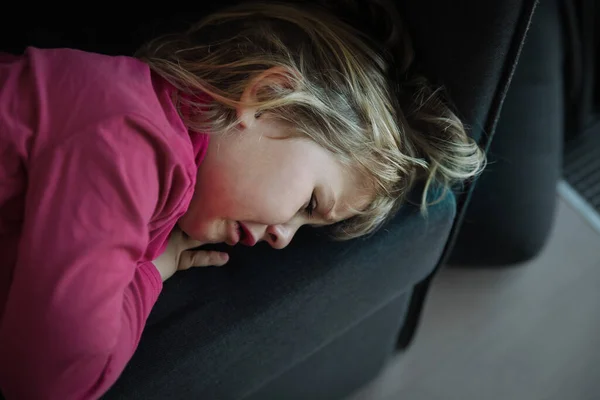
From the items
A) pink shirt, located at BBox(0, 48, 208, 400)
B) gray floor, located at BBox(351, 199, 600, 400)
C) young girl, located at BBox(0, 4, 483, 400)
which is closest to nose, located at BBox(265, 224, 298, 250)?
young girl, located at BBox(0, 4, 483, 400)

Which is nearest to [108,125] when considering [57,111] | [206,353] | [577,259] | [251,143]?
[57,111]

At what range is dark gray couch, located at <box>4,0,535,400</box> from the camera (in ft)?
2.19

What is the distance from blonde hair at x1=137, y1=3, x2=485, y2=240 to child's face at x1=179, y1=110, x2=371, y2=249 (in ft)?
0.06

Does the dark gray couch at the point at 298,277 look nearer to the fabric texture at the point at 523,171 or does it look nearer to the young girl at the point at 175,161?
the young girl at the point at 175,161

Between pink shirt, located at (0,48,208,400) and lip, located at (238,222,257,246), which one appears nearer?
pink shirt, located at (0,48,208,400)

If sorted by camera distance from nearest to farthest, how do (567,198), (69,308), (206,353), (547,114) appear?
(69,308) → (206,353) → (547,114) → (567,198)

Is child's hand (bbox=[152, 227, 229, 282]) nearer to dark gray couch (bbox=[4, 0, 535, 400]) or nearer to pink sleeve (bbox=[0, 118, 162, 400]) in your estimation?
dark gray couch (bbox=[4, 0, 535, 400])

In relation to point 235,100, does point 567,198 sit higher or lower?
lower

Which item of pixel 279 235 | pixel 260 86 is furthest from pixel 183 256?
pixel 260 86

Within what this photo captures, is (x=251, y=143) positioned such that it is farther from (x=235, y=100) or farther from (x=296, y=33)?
(x=296, y=33)

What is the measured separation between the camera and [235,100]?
689 mm

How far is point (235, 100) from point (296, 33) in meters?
0.14

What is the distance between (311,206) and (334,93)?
0.13m

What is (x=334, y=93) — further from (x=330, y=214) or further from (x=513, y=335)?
(x=513, y=335)
